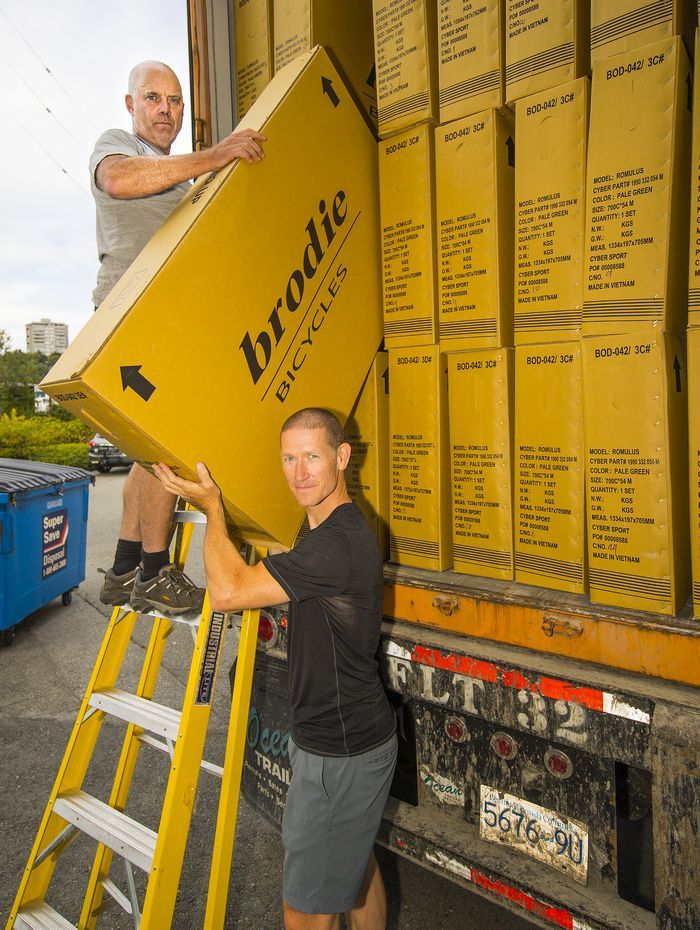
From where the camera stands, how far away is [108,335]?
160 cm

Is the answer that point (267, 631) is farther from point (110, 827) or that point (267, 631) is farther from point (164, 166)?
point (164, 166)

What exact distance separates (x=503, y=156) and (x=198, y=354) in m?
1.17

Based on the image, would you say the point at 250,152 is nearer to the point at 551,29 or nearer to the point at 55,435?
the point at 551,29

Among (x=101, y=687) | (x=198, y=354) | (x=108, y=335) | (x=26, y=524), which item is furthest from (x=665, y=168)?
(x=26, y=524)

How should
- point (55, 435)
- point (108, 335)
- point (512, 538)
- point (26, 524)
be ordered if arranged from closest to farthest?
point (108, 335)
point (512, 538)
point (26, 524)
point (55, 435)

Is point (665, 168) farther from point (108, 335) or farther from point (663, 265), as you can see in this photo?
point (108, 335)

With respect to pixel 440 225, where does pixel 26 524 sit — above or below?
below

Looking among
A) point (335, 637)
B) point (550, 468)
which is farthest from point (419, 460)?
point (335, 637)

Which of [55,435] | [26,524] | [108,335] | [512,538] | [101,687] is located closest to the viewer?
[108,335]

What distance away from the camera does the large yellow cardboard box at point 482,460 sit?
1.99 meters

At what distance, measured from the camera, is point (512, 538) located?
200 cm

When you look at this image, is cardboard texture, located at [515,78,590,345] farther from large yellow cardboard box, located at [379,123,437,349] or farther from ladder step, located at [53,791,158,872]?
ladder step, located at [53,791,158,872]

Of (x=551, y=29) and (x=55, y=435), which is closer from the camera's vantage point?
(x=551, y=29)

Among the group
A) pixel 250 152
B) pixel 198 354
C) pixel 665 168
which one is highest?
pixel 250 152
